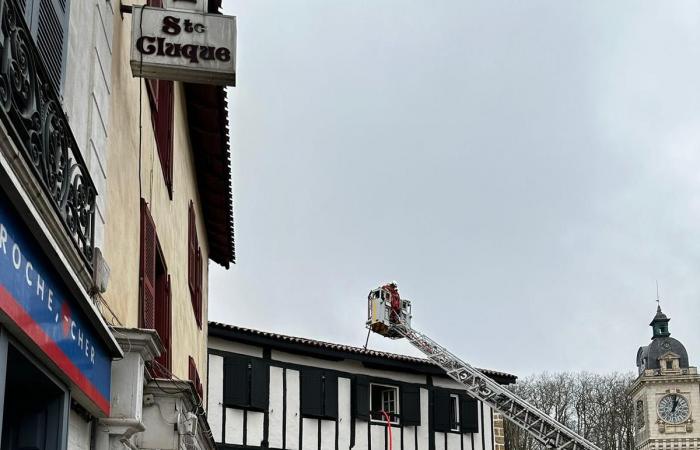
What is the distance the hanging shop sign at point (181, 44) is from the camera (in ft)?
24.6

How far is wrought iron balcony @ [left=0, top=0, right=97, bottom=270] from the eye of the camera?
4406mm

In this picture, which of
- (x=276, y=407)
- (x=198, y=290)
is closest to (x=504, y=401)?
(x=276, y=407)

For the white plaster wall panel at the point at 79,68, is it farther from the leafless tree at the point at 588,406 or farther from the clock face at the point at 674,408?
the clock face at the point at 674,408

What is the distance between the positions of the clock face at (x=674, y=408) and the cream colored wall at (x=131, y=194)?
8335 cm

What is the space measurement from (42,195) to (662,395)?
90.3m

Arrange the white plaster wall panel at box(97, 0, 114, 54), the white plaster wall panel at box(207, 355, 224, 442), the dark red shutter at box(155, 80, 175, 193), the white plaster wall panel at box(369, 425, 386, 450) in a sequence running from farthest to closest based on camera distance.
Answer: the white plaster wall panel at box(369, 425, 386, 450) → the white plaster wall panel at box(207, 355, 224, 442) → the dark red shutter at box(155, 80, 175, 193) → the white plaster wall panel at box(97, 0, 114, 54)

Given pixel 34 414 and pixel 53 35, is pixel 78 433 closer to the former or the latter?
pixel 34 414

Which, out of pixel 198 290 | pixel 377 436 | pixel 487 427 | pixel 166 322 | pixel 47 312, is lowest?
pixel 47 312

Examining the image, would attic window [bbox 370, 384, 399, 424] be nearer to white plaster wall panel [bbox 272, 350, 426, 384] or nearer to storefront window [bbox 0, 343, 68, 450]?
white plaster wall panel [bbox 272, 350, 426, 384]

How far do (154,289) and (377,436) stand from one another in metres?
15.7

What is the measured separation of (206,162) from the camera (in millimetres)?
14789

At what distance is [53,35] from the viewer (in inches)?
229

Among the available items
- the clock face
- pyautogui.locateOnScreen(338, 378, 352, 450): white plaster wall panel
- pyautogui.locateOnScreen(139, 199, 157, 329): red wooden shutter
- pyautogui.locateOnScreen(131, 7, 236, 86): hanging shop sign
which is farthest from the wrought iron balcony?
the clock face

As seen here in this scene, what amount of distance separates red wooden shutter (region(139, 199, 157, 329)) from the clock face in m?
85.9
